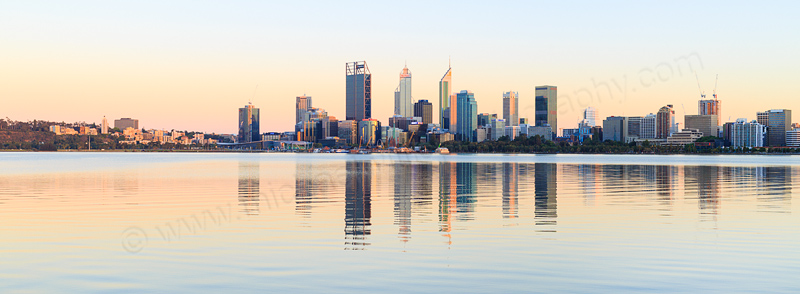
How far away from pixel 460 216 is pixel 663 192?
67.4 feet

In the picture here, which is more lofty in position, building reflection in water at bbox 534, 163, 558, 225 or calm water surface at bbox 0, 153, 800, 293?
building reflection in water at bbox 534, 163, 558, 225

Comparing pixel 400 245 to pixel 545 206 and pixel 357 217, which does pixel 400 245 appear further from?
pixel 545 206

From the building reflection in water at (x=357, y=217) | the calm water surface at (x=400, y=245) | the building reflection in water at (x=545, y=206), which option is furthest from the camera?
the building reflection in water at (x=545, y=206)

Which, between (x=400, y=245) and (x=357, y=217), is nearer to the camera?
(x=400, y=245)

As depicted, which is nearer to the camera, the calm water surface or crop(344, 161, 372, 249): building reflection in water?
the calm water surface

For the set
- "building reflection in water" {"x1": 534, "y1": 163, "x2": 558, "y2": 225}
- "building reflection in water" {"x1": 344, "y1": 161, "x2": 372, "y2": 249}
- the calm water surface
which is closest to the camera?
the calm water surface

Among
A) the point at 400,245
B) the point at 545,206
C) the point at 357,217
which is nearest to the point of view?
the point at 400,245

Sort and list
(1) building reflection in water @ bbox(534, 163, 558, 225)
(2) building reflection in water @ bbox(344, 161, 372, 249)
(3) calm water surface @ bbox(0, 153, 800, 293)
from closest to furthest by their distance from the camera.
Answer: (3) calm water surface @ bbox(0, 153, 800, 293) → (2) building reflection in water @ bbox(344, 161, 372, 249) → (1) building reflection in water @ bbox(534, 163, 558, 225)

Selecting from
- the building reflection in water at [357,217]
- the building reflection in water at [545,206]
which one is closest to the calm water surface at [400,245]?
the building reflection in water at [357,217]

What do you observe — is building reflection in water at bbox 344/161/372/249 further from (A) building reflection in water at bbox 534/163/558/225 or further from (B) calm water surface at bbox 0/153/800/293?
(A) building reflection in water at bbox 534/163/558/225

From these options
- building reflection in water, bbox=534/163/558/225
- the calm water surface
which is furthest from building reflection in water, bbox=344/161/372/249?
building reflection in water, bbox=534/163/558/225

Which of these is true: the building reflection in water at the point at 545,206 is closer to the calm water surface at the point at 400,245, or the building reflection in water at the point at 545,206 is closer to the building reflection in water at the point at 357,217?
the calm water surface at the point at 400,245

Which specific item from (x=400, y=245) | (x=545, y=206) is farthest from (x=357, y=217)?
(x=545, y=206)

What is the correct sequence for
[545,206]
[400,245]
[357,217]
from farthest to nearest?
[545,206]
[357,217]
[400,245]
